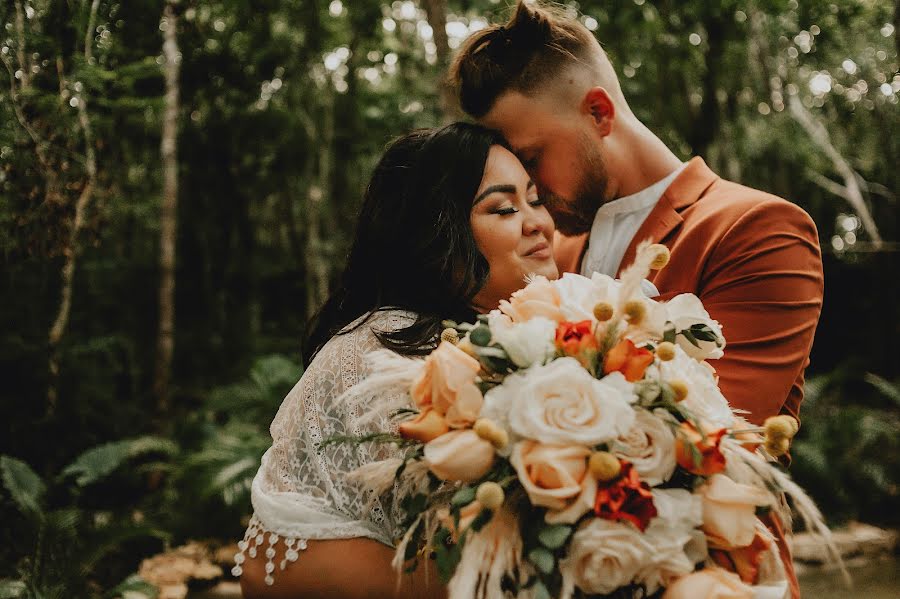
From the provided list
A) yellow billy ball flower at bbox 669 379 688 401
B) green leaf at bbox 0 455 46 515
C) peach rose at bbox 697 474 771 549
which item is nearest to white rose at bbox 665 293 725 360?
yellow billy ball flower at bbox 669 379 688 401

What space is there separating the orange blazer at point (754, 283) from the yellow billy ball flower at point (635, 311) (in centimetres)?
84

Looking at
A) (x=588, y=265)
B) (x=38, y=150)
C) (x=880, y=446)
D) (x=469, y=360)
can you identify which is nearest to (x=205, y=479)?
(x=38, y=150)

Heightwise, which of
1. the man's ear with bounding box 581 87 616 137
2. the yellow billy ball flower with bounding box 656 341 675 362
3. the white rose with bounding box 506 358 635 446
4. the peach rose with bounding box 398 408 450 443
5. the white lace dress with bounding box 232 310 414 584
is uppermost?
the man's ear with bounding box 581 87 616 137

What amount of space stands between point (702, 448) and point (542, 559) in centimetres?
30

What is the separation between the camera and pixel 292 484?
1.72m

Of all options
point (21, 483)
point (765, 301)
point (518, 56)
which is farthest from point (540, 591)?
point (21, 483)

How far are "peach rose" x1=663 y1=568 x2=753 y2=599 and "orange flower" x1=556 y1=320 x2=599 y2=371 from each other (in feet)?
1.16

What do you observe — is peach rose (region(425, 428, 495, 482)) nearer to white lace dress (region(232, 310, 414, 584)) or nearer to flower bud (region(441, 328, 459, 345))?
flower bud (region(441, 328, 459, 345))

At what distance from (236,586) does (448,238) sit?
4.53m

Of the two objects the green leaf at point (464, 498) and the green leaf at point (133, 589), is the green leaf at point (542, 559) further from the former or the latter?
the green leaf at point (133, 589)

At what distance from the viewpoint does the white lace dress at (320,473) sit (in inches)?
63.8

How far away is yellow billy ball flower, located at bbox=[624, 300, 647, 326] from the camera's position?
1183 millimetres

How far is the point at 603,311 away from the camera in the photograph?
1.20m

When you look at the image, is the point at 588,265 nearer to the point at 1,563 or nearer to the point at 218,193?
the point at 1,563
